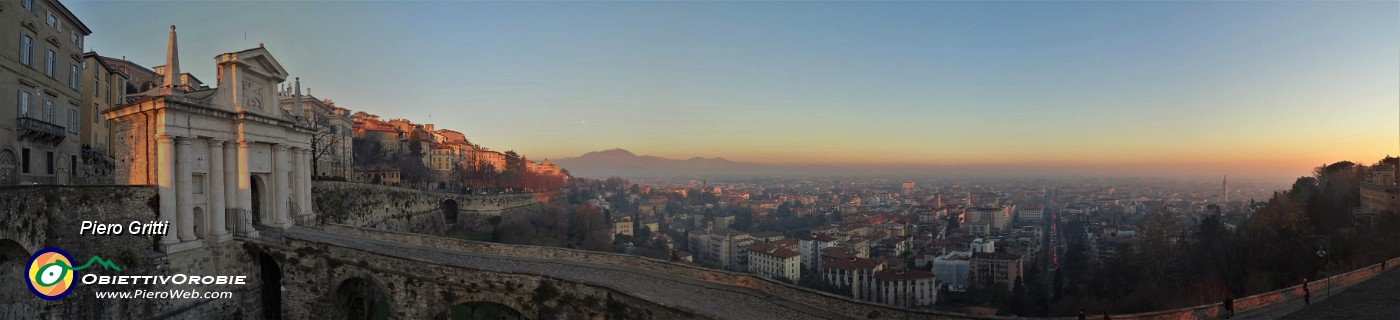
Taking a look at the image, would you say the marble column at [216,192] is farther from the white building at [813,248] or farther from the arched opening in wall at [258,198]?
the white building at [813,248]

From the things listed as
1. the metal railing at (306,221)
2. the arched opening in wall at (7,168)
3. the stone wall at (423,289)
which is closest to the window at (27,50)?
the arched opening in wall at (7,168)

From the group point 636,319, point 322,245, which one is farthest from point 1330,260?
point 322,245

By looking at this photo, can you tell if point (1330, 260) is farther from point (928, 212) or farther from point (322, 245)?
point (928, 212)

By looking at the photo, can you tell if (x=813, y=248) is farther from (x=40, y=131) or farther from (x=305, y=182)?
(x=40, y=131)

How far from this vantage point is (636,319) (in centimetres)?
1145

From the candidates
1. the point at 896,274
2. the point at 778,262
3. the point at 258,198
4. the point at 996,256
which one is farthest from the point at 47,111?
the point at 996,256

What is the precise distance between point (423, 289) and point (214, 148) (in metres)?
7.40

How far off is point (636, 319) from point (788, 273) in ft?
178

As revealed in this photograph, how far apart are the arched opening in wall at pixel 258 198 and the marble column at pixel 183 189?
3605 mm

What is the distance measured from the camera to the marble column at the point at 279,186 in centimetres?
1783

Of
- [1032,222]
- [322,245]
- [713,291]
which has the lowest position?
[1032,222]

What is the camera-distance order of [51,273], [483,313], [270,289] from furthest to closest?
[483,313], [270,289], [51,273]

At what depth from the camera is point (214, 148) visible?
15070mm

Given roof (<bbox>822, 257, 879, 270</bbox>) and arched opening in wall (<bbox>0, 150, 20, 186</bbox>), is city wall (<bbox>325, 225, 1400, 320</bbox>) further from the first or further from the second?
roof (<bbox>822, 257, 879, 270</bbox>)
